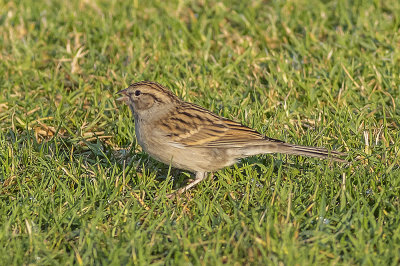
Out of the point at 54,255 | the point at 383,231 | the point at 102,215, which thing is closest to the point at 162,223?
the point at 102,215

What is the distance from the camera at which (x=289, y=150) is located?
6195 mm

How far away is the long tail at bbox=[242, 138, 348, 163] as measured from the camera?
6.10 m

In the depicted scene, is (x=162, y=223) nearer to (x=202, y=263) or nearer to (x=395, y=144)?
(x=202, y=263)

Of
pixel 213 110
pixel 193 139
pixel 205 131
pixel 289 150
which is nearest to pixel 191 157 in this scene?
pixel 193 139

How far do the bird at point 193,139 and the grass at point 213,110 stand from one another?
9.3 inches

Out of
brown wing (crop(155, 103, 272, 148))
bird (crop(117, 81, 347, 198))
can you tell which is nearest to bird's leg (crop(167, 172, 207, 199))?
bird (crop(117, 81, 347, 198))

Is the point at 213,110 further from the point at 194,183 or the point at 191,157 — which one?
the point at 194,183

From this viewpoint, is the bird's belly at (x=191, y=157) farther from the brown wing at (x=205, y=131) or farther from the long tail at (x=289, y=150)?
the long tail at (x=289, y=150)

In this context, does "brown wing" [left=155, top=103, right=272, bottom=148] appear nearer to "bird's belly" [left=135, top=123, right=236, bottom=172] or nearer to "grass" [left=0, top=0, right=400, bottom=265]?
"bird's belly" [left=135, top=123, right=236, bottom=172]

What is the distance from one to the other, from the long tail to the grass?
139 millimetres

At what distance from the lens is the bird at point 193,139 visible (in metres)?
6.49

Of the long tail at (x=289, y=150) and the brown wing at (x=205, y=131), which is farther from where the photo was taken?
the brown wing at (x=205, y=131)

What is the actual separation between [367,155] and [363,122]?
0.98m

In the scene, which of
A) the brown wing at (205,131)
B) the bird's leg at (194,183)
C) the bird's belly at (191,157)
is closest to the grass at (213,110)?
the bird's leg at (194,183)
